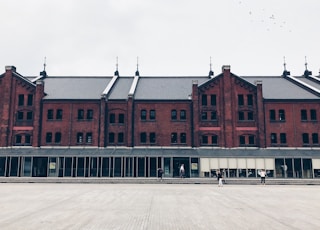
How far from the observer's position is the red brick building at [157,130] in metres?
36.5

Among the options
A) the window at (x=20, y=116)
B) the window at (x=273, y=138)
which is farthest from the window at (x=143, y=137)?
the window at (x=273, y=138)

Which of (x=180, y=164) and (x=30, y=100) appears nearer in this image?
(x=180, y=164)

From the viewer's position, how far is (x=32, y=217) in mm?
11750

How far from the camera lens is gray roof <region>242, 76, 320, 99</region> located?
39684 mm

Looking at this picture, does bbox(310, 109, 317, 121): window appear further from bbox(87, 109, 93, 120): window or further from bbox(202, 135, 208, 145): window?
bbox(87, 109, 93, 120): window

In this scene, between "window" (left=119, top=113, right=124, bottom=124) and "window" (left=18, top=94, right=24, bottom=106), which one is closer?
"window" (left=119, top=113, right=124, bottom=124)

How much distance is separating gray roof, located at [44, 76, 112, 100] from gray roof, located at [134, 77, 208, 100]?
18.4 feet

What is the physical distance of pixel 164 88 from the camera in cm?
4309

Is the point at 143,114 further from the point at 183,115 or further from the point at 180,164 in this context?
the point at 180,164

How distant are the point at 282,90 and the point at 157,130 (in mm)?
18108

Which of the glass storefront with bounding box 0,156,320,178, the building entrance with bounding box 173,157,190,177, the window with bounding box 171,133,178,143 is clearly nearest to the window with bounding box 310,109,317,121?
the glass storefront with bounding box 0,156,320,178

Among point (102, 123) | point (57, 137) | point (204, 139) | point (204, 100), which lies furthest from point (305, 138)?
point (57, 137)

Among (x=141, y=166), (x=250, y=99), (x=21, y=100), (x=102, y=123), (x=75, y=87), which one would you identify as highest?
(x=75, y=87)

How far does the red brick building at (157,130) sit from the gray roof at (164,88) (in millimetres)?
347
